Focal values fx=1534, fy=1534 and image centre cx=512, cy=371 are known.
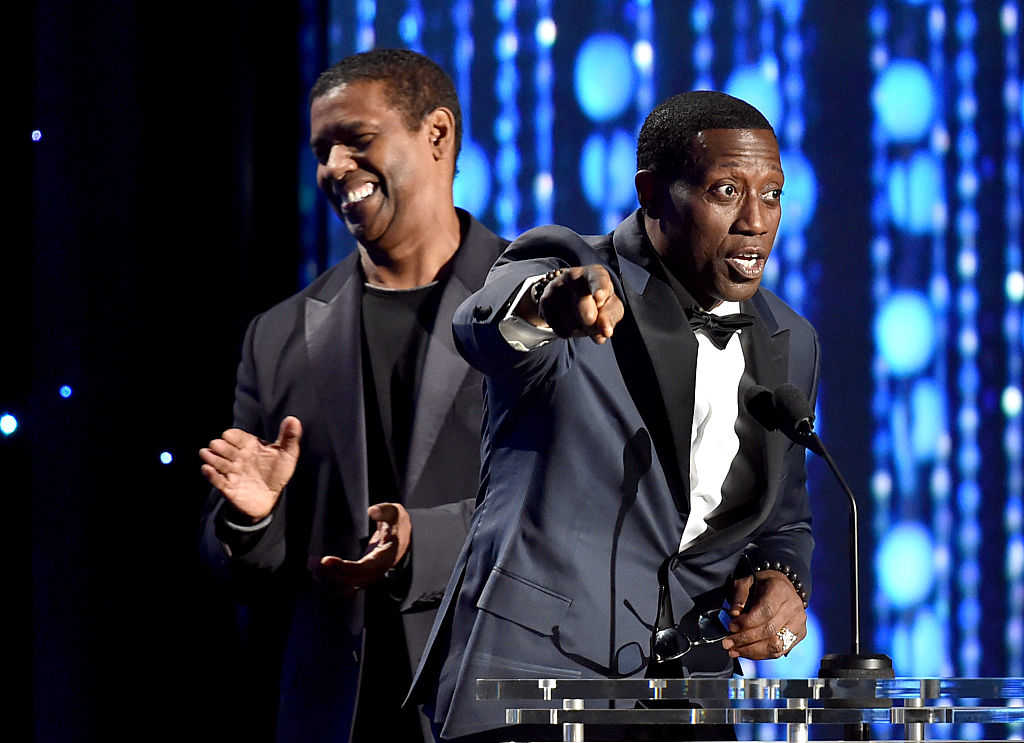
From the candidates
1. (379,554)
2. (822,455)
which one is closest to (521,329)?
(822,455)

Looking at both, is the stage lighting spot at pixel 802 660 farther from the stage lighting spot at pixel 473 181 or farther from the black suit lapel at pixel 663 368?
the black suit lapel at pixel 663 368

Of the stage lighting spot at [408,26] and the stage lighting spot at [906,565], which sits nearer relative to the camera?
the stage lighting spot at [906,565]

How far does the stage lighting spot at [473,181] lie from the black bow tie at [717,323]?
1623 millimetres

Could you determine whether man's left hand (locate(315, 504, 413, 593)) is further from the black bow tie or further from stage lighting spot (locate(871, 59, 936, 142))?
stage lighting spot (locate(871, 59, 936, 142))

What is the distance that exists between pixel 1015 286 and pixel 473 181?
130 cm

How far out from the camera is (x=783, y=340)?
2.18 meters

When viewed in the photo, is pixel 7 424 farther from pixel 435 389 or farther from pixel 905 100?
pixel 905 100

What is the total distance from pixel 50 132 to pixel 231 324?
0.57 metres

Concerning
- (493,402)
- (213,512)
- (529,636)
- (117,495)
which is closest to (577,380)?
(493,402)

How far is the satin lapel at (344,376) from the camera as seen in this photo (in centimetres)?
278

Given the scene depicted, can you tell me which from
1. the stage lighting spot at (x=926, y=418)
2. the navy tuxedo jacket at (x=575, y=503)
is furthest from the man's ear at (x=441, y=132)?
the stage lighting spot at (x=926, y=418)

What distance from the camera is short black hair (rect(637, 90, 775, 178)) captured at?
6.77ft

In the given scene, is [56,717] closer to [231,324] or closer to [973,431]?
[231,324]

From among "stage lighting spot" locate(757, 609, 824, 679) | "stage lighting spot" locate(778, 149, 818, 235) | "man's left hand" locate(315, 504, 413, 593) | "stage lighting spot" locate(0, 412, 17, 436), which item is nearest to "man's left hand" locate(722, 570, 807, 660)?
"man's left hand" locate(315, 504, 413, 593)
